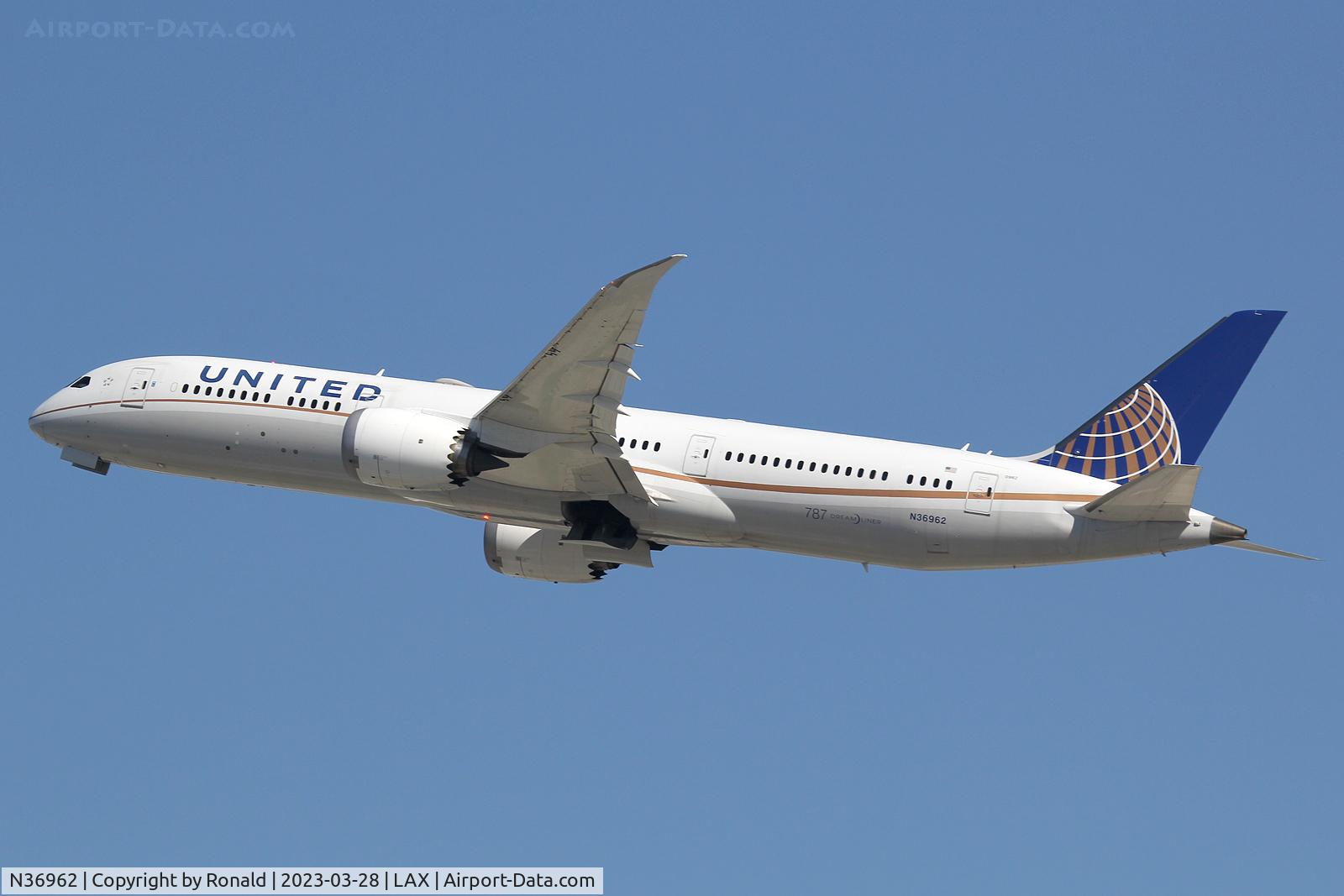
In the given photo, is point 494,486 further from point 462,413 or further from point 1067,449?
point 1067,449

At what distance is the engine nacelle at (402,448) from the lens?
1449 inches

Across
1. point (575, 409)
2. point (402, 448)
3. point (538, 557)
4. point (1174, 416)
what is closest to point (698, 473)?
point (575, 409)

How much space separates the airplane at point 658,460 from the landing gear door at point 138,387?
0.05 metres

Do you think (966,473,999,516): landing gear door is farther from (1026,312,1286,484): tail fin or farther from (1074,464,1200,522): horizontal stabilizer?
(1026,312,1286,484): tail fin

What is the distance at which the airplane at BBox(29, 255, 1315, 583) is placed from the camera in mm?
35188

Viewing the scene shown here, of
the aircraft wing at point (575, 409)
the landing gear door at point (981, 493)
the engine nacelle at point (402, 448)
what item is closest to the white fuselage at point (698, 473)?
the landing gear door at point (981, 493)

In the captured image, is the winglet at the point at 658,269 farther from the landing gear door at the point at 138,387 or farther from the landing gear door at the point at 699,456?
the landing gear door at the point at 138,387

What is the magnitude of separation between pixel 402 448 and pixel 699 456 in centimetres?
668

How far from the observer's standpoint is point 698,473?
124 ft

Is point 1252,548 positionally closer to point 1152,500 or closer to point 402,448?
point 1152,500

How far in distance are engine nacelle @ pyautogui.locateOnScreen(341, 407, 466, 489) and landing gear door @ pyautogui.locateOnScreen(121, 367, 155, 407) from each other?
689cm

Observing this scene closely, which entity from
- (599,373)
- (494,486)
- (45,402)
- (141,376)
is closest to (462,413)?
(494,486)

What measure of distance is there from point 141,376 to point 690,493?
47.4 feet

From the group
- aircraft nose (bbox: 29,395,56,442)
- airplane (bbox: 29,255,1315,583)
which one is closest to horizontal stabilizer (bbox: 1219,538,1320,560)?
airplane (bbox: 29,255,1315,583)
